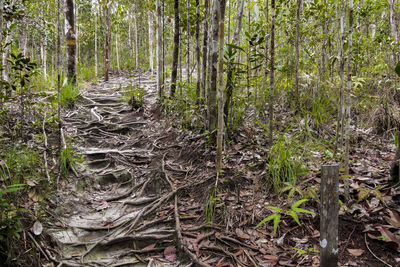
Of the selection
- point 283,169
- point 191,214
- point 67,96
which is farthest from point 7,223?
point 67,96

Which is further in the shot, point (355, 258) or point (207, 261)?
point (207, 261)

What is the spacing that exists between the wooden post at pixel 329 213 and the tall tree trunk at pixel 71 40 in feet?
25.5

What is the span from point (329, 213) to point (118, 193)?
332cm

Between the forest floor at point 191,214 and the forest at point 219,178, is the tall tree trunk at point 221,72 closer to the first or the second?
the forest at point 219,178

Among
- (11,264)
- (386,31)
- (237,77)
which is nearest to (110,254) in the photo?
(11,264)

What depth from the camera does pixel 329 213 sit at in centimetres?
210

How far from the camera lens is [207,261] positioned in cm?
279

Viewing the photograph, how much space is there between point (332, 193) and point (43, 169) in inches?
149

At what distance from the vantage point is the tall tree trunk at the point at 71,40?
7877mm

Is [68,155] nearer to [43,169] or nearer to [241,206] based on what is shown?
[43,169]

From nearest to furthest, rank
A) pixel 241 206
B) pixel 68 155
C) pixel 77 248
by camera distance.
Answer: pixel 77 248 → pixel 241 206 → pixel 68 155

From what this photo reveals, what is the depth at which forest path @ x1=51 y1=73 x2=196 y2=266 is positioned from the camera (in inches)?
123

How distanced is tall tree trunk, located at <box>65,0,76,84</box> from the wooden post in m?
7.76

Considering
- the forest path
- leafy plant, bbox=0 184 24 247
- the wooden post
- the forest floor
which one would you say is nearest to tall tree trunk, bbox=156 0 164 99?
the forest path
